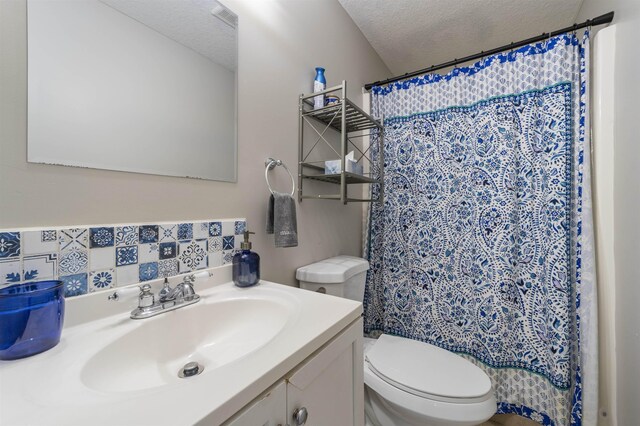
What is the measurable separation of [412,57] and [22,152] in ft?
7.25

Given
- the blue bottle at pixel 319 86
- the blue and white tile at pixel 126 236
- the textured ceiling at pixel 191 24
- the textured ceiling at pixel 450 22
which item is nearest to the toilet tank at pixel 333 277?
the blue and white tile at pixel 126 236

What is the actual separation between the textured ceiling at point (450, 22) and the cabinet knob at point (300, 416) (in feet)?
6.15

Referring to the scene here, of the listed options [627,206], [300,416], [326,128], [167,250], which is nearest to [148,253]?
[167,250]

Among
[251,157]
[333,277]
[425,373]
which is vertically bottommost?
[425,373]

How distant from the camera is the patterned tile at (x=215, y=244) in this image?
2.68 feet

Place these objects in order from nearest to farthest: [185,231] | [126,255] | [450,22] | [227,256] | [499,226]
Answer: [126,255] → [185,231] → [227,256] → [499,226] → [450,22]

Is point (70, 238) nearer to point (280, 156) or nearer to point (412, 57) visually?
point (280, 156)

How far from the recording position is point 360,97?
1715mm

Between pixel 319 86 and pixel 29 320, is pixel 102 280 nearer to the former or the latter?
pixel 29 320

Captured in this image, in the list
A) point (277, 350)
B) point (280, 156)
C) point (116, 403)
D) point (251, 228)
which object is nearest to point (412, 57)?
point (280, 156)

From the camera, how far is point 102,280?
597mm

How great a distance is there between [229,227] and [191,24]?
2.16 feet

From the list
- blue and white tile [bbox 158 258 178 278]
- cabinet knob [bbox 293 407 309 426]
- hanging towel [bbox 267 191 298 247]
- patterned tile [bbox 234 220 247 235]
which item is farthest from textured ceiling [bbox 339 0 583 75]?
cabinet knob [bbox 293 407 309 426]

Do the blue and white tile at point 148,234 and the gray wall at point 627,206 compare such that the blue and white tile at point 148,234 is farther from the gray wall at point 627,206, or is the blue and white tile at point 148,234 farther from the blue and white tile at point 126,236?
the gray wall at point 627,206
